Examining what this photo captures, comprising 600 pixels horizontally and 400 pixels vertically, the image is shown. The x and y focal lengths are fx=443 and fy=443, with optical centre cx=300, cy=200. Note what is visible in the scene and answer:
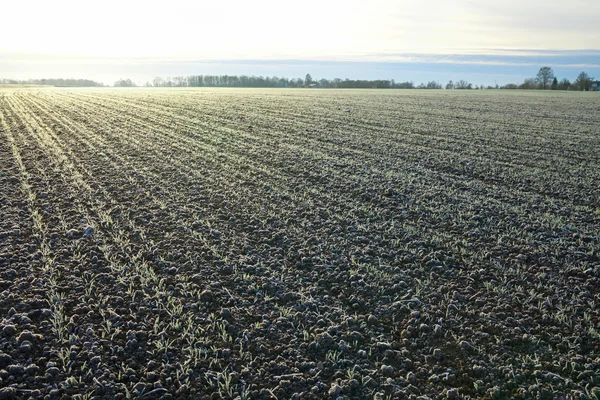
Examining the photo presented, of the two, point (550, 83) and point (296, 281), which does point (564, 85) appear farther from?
point (296, 281)

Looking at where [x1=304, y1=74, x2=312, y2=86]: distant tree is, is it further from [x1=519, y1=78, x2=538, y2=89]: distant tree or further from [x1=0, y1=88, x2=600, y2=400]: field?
[x1=0, y1=88, x2=600, y2=400]: field

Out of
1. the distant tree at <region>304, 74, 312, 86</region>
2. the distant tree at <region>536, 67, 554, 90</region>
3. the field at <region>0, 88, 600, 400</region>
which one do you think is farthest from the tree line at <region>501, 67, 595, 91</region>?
the field at <region>0, 88, 600, 400</region>

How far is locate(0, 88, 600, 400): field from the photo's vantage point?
4.21 meters

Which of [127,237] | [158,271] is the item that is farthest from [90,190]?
[158,271]

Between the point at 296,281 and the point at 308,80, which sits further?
the point at 308,80

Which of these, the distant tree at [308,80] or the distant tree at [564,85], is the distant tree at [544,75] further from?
the distant tree at [308,80]

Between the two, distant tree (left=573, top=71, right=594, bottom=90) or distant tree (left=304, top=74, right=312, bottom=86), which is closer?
distant tree (left=573, top=71, right=594, bottom=90)

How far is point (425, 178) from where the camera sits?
1189cm

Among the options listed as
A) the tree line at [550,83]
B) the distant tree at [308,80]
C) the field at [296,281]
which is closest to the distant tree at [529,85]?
the tree line at [550,83]

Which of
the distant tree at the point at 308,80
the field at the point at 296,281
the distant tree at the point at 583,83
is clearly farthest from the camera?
the distant tree at the point at 308,80

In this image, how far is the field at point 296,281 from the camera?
4215mm

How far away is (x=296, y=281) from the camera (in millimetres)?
5977

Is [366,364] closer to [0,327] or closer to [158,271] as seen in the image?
[158,271]

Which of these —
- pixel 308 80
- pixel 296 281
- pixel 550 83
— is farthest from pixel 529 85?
pixel 296 281
